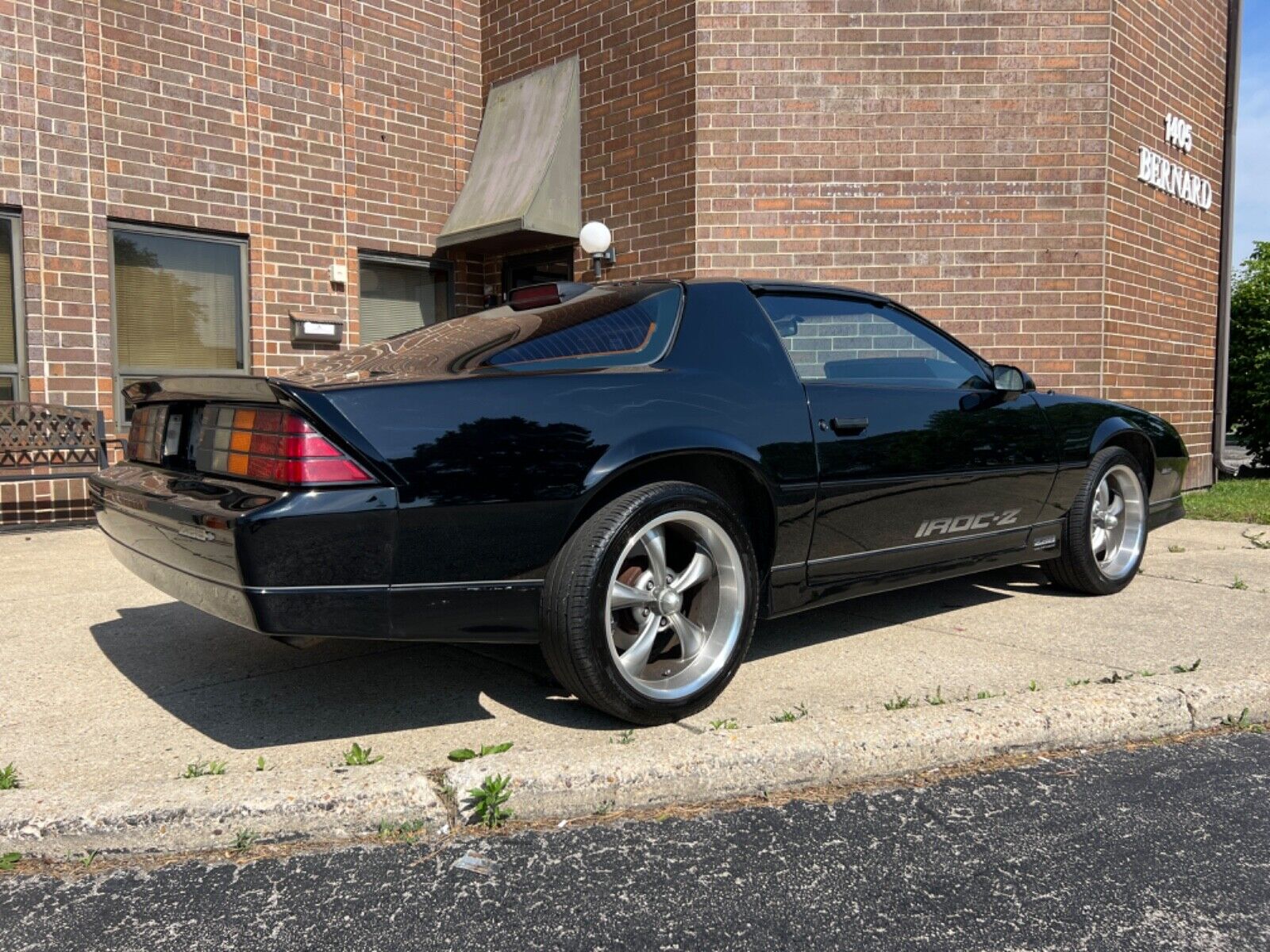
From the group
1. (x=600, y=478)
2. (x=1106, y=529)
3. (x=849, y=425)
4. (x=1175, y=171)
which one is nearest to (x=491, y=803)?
(x=600, y=478)

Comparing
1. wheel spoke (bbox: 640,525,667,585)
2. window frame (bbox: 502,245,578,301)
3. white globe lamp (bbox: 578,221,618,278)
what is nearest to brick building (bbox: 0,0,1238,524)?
white globe lamp (bbox: 578,221,618,278)

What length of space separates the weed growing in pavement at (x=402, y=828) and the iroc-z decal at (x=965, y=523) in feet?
7.49

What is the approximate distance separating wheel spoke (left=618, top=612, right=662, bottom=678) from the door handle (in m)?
0.99

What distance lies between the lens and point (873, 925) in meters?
2.16

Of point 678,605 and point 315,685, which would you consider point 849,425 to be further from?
point 315,685

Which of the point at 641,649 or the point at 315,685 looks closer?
the point at 641,649

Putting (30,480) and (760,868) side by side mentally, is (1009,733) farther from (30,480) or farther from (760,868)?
(30,480)

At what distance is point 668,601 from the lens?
3.29 metres

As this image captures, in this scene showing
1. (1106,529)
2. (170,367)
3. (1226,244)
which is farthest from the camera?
(1226,244)

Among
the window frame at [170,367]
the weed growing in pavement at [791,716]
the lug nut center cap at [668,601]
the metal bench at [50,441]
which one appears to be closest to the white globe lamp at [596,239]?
the window frame at [170,367]

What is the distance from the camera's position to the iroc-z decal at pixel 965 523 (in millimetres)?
4078

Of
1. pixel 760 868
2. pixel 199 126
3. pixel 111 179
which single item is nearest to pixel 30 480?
pixel 111 179

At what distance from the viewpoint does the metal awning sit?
31.4ft

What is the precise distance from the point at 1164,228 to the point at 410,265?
7.41 metres
